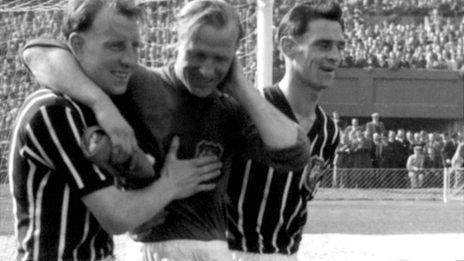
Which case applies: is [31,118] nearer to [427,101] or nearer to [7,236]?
[7,236]

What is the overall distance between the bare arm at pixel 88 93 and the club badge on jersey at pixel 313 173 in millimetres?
1322

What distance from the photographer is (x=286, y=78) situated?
475 cm

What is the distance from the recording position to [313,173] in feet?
15.1

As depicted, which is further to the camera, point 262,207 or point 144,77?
point 262,207

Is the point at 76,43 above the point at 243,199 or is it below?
above

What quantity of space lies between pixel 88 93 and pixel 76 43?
17cm

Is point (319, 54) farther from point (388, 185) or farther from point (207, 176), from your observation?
point (388, 185)

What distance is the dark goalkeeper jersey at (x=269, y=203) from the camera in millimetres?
4477

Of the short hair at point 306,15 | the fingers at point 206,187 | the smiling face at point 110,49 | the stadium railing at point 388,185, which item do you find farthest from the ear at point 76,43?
the stadium railing at point 388,185

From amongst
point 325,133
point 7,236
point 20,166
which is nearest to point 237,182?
point 325,133

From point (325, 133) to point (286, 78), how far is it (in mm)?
280

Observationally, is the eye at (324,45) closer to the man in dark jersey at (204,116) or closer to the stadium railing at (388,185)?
the man in dark jersey at (204,116)

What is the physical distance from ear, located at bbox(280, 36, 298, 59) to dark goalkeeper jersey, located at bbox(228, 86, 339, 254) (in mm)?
170

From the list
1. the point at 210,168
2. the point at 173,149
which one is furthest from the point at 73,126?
the point at 210,168
